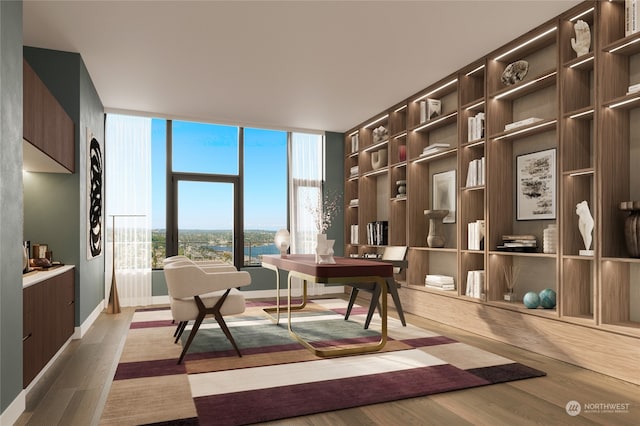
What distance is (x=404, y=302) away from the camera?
596cm

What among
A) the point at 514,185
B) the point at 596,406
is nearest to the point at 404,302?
the point at 514,185

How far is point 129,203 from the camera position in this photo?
659cm

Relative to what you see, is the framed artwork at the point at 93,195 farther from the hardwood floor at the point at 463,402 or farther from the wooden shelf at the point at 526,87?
the wooden shelf at the point at 526,87

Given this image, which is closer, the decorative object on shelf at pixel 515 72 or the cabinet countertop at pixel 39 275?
the cabinet countertop at pixel 39 275

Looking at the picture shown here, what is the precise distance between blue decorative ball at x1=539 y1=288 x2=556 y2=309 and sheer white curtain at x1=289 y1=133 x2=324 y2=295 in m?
4.27

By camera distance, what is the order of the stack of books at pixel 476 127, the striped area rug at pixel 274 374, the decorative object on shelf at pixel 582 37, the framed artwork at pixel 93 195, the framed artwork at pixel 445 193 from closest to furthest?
the striped area rug at pixel 274 374 < the decorative object on shelf at pixel 582 37 < the stack of books at pixel 476 127 < the framed artwork at pixel 93 195 < the framed artwork at pixel 445 193

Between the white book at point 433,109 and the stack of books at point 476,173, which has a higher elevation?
the white book at point 433,109

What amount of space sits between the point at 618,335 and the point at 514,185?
186 cm

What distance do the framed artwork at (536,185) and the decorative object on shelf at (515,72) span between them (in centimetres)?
77

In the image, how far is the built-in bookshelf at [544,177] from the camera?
3451 mm

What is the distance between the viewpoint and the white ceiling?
3.69 meters

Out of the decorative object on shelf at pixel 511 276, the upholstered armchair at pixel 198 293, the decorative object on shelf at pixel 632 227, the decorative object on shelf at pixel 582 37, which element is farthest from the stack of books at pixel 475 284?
the upholstered armchair at pixel 198 293

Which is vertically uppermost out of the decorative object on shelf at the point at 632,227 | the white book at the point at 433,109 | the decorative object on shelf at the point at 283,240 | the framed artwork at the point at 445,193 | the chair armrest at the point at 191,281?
the white book at the point at 433,109

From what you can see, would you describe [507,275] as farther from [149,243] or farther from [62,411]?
[149,243]
